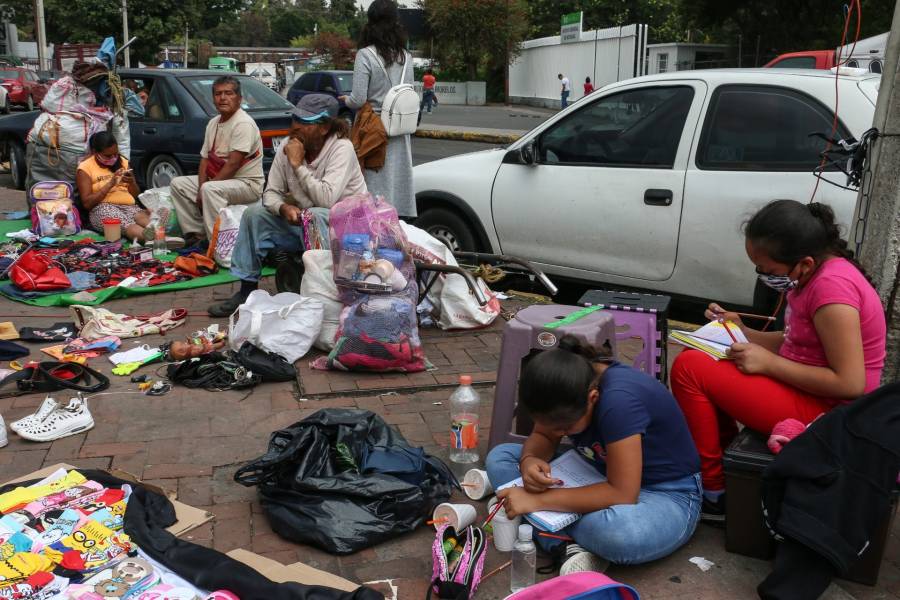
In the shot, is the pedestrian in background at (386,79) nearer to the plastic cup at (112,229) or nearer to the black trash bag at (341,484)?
the plastic cup at (112,229)

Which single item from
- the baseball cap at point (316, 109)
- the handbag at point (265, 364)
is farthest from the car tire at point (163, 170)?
the handbag at point (265, 364)

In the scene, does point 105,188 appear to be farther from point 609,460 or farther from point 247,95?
point 609,460

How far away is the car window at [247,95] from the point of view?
1012cm

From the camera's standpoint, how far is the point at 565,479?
317 cm

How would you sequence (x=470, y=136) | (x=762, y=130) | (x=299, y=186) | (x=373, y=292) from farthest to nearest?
(x=470, y=136)
(x=299, y=186)
(x=762, y=130)
(x=373, y=292)

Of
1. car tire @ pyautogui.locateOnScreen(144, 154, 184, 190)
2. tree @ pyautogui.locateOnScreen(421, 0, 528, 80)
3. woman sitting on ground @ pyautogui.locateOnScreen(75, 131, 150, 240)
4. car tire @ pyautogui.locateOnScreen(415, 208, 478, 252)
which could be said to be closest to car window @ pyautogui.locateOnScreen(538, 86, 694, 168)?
car tire @ pyautogui.locateOnScreen(415, 208, 478, 252)

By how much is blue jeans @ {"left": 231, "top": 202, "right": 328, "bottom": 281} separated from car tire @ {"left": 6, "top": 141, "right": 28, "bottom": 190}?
296 inches

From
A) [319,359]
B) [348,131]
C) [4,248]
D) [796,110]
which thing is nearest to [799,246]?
[796,110]

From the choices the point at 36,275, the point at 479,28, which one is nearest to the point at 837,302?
the point at 36,275

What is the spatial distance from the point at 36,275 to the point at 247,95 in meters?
4.57

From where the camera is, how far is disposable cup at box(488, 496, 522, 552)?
10.4 ft

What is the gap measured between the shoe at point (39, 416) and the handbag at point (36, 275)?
2.73 meters

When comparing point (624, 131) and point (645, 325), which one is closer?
point (645, 325)

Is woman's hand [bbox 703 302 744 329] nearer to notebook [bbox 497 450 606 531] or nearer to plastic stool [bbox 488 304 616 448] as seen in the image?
plastic stool [bbox 488 304 616 448]
